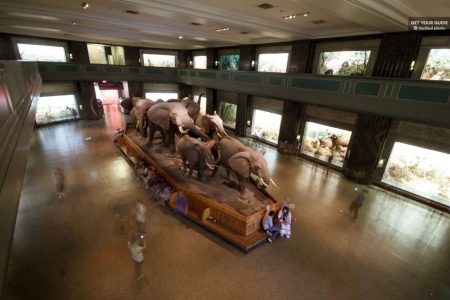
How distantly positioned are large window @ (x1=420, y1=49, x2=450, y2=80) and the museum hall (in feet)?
0.12

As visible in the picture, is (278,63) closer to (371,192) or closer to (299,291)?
(371,192)

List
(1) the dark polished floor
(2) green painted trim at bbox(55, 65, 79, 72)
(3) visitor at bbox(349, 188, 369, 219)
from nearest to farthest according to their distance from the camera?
(1) the dark polished floor < (3) visitor at bbox(349, 188, 369, 219) < (2) green painted trim at bbox(55, 65, 79, 72)

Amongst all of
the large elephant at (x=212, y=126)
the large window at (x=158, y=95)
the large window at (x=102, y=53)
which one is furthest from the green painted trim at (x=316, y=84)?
the large window at (x=102, y=53)

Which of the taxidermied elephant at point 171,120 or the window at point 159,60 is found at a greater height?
the window at point 159,60

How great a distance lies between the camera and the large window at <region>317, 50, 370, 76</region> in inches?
363

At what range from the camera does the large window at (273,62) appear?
12.4m

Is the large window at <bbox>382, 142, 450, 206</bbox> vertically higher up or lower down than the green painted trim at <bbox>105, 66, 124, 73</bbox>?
lower down

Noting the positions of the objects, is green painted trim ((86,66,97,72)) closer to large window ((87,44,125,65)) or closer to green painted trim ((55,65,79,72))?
green painted trim ((55,65,79,72))

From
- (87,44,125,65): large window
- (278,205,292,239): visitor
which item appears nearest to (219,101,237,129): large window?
(278,205,292,239): visitor

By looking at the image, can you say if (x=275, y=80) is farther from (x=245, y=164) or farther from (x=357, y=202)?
(x=357, y=202)

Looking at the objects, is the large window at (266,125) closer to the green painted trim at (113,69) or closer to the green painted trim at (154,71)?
the green painted trim at (154,71)

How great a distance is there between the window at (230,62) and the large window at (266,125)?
12.3 feet

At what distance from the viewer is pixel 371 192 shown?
8922 mm

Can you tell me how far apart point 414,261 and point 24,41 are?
72.2 ft
